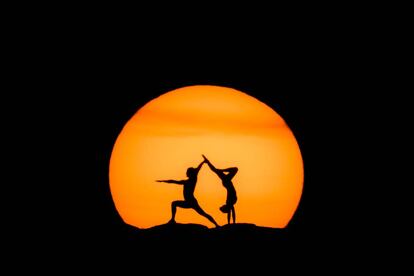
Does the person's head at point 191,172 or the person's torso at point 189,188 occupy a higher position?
the person's head at point 191,172

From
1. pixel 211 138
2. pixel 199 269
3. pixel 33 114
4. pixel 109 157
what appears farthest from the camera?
pixel 33 114

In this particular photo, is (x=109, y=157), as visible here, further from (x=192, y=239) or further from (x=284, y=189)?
(x=284, y=189)

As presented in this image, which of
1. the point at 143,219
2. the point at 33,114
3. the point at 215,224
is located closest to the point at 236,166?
the point at 215,224

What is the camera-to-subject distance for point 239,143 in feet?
10.1

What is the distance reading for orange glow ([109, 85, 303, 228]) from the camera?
10.0ft

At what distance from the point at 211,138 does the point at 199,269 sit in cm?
71

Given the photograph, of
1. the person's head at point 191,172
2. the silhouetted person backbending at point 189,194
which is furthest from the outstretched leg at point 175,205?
the person's head at point 191,172

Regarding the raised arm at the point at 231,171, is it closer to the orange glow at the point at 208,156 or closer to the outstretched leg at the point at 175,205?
the orange glow at the point at 208,156

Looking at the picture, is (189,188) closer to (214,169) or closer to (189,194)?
(189,194)

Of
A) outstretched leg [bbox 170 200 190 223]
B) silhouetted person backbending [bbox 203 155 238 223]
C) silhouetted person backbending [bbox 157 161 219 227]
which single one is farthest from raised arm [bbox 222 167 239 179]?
outstretched leg [bbox 170 200 190 223]

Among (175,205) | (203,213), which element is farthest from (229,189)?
(175,205)

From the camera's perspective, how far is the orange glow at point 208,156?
306cm

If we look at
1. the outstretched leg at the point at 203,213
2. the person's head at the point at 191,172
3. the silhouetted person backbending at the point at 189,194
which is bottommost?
the outstretched leg at the point at 203,213

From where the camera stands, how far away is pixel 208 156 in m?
3.07
